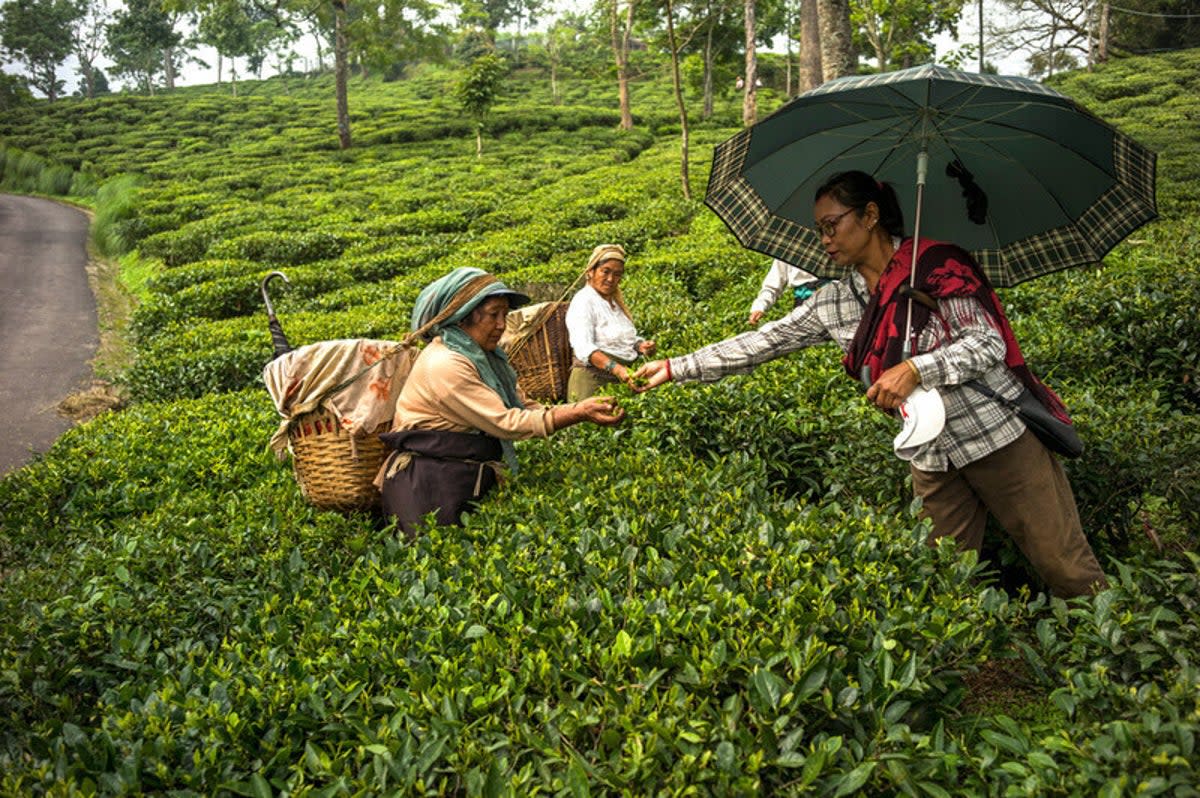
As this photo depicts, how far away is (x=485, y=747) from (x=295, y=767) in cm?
45

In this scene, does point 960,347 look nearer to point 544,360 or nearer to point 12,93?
point 544,360

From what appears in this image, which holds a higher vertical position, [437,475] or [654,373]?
[654,373]

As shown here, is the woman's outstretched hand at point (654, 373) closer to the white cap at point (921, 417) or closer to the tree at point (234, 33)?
the white cap at point (921, 417)

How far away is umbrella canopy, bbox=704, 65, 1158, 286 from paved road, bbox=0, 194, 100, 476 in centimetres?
613

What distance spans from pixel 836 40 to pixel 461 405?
8.81 meters

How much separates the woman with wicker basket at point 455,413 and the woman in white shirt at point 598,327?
1806 millimetres

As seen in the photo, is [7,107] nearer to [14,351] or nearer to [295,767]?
[14,351]

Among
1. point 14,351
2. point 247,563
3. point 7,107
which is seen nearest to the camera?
point 247,563

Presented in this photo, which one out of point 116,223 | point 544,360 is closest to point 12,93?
point 116,223

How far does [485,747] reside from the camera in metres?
1.82

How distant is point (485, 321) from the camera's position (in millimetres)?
3539

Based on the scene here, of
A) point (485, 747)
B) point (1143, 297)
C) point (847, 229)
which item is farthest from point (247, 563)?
point (1143, 297)

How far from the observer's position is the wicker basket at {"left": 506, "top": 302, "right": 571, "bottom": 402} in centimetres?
589

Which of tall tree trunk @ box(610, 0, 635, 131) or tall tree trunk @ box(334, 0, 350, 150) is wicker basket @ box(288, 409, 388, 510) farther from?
tall tree trunk @ box(334, 0, 350, 150)
